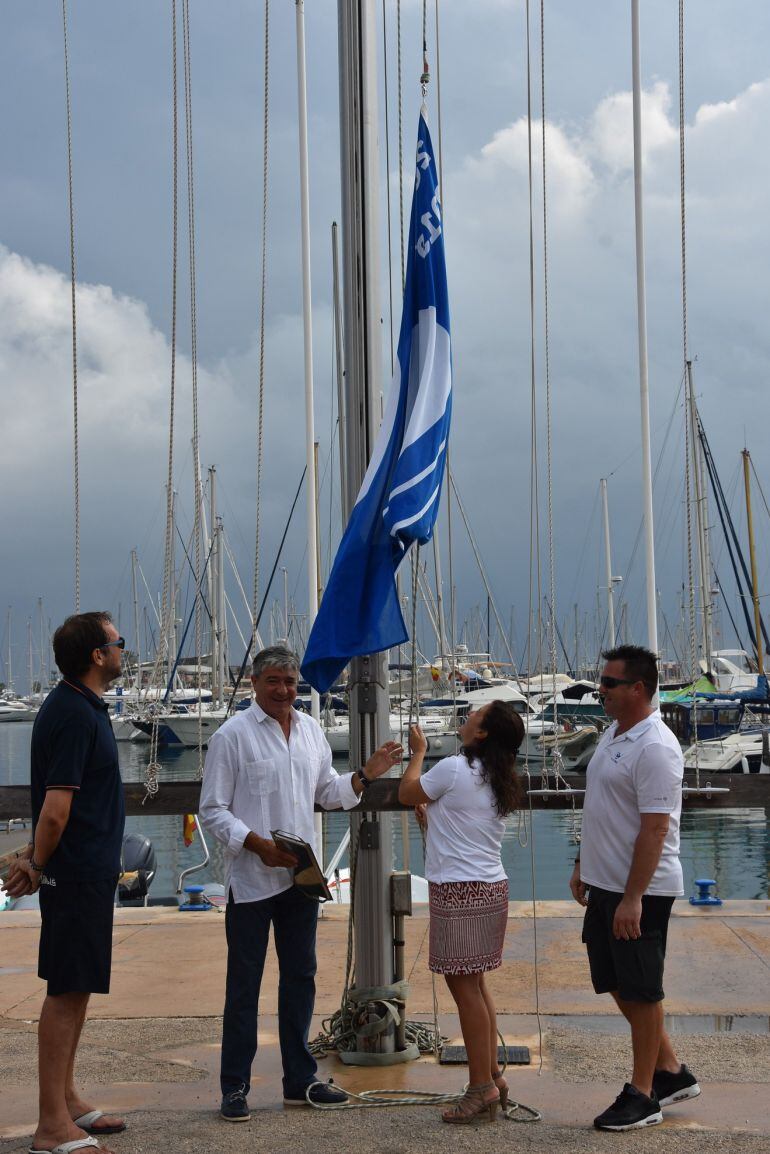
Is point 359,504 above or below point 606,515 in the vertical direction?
below

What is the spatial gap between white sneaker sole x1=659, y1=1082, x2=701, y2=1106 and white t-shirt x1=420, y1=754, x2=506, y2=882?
1.08 metres

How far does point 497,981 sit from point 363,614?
9.01 ft

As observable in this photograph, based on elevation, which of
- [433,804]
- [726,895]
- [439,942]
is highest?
[433,804]

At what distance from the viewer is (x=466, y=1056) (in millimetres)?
5273

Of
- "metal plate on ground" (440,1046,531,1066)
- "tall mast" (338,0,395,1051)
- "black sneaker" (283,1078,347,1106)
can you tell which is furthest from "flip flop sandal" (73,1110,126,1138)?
"tall mast" (338,0,395,1051)

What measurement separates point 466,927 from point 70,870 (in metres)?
1.55

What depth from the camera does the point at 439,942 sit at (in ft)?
15.2

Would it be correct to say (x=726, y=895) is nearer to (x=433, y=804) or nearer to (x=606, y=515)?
(x=433, y=804)

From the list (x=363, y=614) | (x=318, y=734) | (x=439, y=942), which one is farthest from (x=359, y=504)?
(x=439, y=942)

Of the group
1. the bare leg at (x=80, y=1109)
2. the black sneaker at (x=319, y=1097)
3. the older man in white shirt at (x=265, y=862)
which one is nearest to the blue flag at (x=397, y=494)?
the older man in white shirt at (x=265, y=862)

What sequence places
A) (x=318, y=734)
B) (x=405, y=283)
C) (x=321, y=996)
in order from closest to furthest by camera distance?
1. (x=318, y=734)
2. (x=405, y=283)
3. (x=321, y=996)

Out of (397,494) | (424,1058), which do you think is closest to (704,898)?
(424,1058)

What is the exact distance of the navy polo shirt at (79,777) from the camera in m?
4.23

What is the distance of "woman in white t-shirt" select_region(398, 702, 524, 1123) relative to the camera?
15.1 feet
